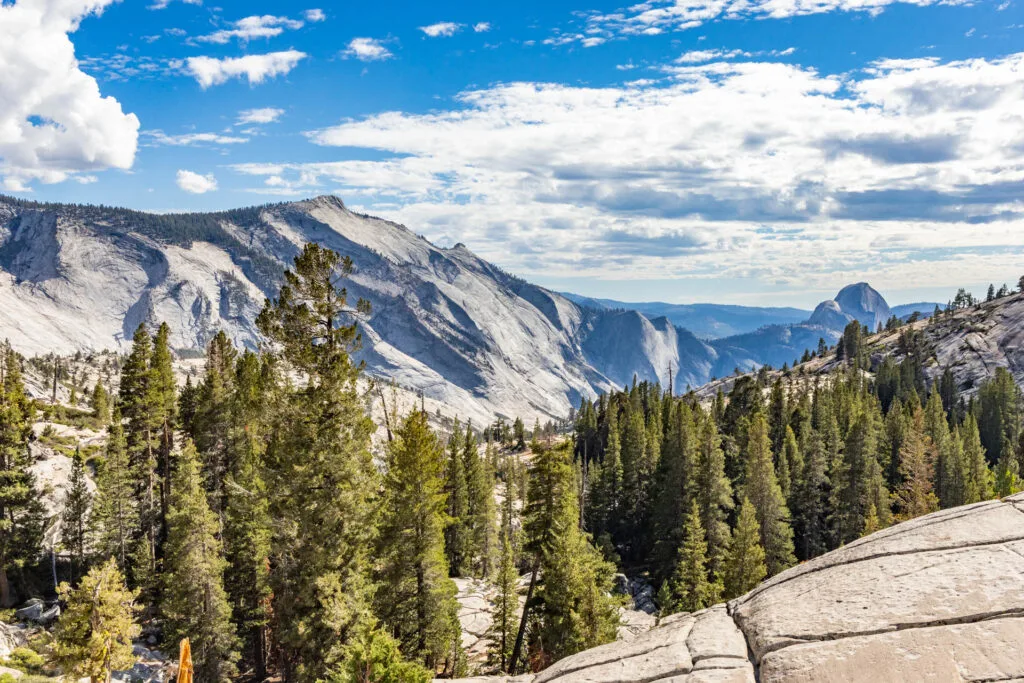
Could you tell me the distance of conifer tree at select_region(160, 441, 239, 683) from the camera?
34.7m

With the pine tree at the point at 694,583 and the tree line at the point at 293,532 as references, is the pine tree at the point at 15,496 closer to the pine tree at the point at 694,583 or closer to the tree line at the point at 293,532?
the tree line at the point at 293,532

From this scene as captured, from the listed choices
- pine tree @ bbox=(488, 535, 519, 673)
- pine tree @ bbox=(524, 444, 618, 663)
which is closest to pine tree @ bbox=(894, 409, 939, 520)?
pine tree @ bbox=(524, 444, 618, 663)

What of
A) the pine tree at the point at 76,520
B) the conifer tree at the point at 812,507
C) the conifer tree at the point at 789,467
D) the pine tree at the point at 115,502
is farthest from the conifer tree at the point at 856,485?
the pine tree at the point at 76,520

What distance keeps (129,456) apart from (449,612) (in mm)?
30857

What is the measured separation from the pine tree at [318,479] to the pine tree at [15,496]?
26421mm

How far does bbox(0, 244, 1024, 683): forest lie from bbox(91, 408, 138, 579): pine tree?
172mm

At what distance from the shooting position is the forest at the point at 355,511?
24000 millimetres

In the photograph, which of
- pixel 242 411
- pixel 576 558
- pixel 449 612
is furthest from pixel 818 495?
pixel 242 411

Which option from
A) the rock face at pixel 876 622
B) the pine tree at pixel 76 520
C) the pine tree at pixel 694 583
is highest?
the pine tree at pixel 76 520

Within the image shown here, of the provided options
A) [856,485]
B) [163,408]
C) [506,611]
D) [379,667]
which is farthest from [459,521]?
[856,485]

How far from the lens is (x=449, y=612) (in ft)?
96.4

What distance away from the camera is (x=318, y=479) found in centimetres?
2341

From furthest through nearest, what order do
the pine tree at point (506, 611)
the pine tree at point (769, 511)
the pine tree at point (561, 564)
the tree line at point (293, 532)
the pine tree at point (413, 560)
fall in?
the pine tree at point (769, 511)
the pine tree at point (506, 611)
the pine tree at point (561, 564)
the pine tree at point (413, 560)
the tree line at point (293, 532)

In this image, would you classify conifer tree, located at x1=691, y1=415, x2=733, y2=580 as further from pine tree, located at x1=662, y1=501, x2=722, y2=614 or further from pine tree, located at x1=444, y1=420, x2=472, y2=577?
pine tree, located at x1=444, y1=420, x2=472, y2=577
